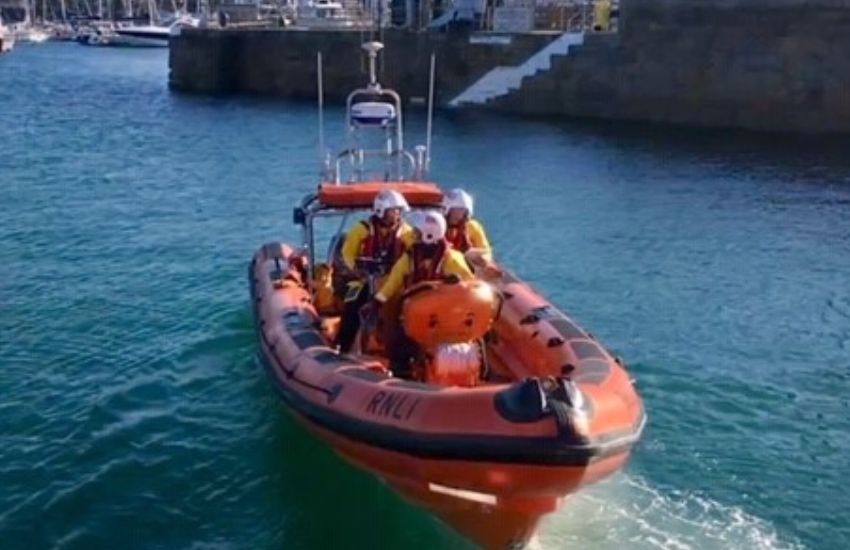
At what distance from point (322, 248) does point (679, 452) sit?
27.5 feet

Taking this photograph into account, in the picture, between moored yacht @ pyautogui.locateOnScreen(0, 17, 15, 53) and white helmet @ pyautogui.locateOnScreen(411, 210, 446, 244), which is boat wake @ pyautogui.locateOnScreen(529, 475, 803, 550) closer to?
white helmet @ pyautogui.locateOnScreen(411, 210, 446, 244)

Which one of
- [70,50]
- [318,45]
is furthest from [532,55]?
[70,50]

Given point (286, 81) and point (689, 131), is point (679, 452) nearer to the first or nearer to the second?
point (689, 131)

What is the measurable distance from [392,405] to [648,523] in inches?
97.1

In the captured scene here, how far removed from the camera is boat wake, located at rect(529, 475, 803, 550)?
8.84 meters

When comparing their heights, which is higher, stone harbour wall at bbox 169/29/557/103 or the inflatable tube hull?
the inflatable tube hull

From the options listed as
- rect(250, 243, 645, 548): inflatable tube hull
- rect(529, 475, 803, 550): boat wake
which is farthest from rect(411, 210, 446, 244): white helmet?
rect(529, 475, 803, 550): boat wake

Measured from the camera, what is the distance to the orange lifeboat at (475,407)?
750cm

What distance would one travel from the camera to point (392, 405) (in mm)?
8203

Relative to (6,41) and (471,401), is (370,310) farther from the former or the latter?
(6,41)

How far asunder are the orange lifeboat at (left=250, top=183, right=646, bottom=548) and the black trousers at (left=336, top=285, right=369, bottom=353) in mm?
213

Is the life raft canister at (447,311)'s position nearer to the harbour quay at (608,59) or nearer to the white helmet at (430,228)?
the white helmet at (430,228)

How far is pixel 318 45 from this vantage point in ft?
137

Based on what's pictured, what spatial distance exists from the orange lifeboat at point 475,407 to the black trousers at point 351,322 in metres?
0.21
